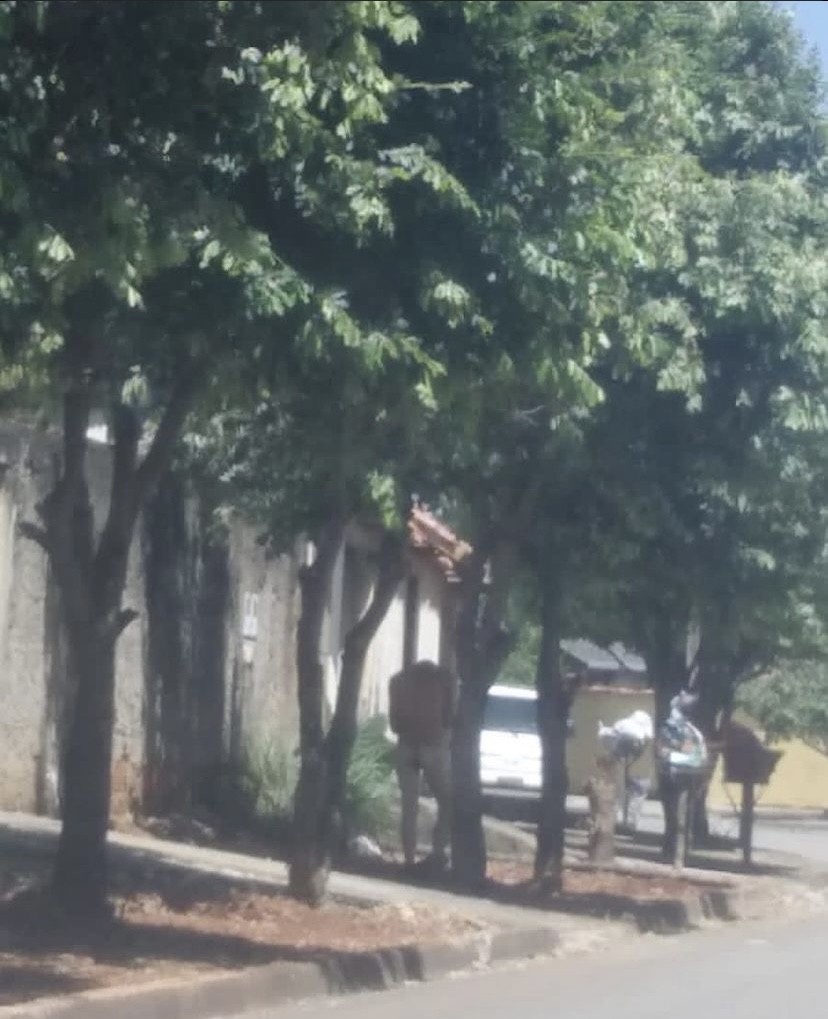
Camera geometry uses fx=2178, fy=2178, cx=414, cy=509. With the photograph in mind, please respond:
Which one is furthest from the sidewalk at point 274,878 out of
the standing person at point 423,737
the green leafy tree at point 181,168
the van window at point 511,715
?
the van window at point 511,715

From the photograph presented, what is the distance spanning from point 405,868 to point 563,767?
167 cm

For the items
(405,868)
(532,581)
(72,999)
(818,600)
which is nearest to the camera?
(72,999)

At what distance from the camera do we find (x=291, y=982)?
12273mm

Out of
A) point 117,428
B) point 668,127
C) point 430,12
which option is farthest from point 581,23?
point 117,428

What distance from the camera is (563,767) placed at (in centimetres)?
1892

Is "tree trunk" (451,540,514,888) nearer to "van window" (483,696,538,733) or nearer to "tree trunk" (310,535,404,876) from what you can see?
"tree trunk" (310,535,404,876)

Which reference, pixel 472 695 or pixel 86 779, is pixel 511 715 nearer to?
pixel 472 695

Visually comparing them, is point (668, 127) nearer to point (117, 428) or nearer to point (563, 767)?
point (117, 428)

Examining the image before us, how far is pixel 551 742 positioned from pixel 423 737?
112 centimetres

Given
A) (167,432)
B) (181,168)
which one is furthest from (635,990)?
(181,168)

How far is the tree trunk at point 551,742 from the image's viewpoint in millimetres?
18438

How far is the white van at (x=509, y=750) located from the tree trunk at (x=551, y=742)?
464 inches

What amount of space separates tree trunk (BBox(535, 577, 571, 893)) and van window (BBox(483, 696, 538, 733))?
41.7 ft

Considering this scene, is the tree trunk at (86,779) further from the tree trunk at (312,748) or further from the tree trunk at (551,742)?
the tree trunk at (551,742)
